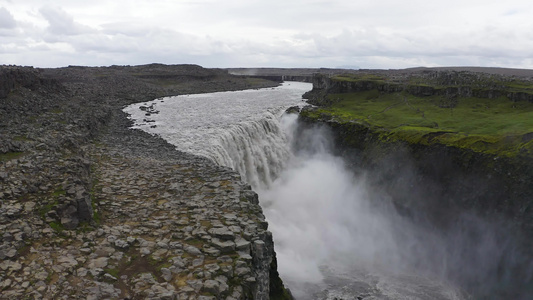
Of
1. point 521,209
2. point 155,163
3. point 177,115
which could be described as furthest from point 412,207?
point 177,115

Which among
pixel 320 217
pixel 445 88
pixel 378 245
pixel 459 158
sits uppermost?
pixel 445 88

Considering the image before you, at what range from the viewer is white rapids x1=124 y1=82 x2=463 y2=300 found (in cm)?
2808

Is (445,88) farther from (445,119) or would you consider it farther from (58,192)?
(58,192)

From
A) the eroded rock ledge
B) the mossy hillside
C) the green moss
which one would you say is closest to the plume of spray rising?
the mossy hillside

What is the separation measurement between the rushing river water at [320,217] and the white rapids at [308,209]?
0.10 metres

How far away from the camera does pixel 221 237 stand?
47.0 ft

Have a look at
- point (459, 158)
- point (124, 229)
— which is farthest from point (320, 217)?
point (124, 229)

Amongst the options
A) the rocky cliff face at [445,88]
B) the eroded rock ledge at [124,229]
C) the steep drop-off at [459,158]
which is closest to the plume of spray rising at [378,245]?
the steep drop-off at [459,158]

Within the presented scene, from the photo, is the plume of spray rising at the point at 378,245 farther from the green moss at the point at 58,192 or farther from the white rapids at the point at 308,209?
the green moss at the point at 58,192

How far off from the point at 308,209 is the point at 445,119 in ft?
80.0

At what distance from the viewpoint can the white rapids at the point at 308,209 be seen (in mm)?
28084

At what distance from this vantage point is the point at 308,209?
3944 centimetres

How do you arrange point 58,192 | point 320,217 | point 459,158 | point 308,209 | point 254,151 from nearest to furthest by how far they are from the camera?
point 58,192 < point 459,158 < point 320,217 < point 308,209 < point 254,151

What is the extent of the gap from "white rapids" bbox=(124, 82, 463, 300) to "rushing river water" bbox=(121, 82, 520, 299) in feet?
0.33
